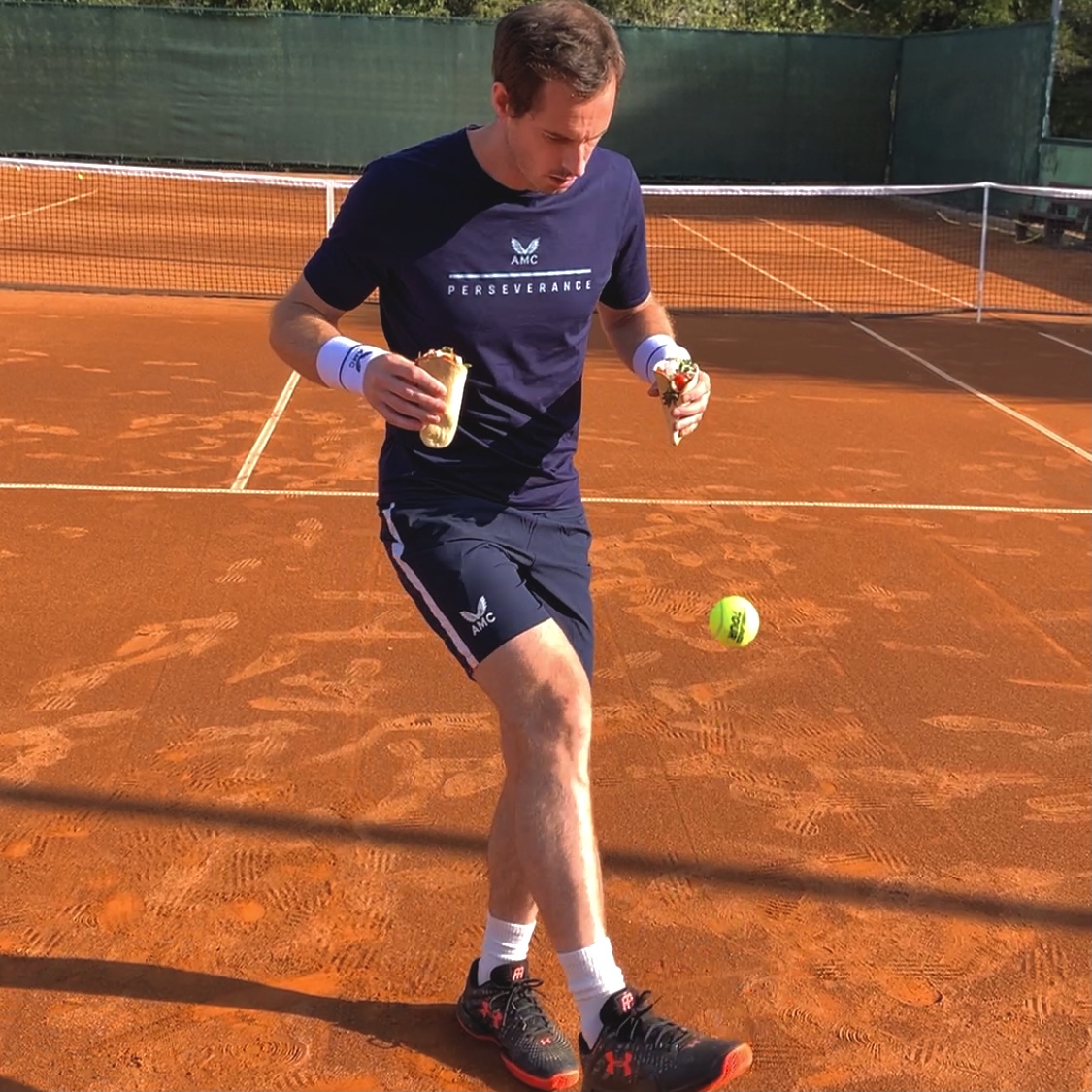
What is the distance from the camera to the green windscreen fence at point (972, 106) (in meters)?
22.4

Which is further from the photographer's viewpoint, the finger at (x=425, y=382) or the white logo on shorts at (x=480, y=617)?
the white logo on shorts at (x=480, y=617)

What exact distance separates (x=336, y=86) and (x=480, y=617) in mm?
27190

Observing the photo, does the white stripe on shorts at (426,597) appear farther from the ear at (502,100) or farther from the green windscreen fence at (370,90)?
the green windscreen fence at (370,90)

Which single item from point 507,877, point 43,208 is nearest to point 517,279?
point 507,877

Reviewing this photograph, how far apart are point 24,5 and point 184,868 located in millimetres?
27968

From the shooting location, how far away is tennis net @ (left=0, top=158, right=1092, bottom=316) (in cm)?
1500

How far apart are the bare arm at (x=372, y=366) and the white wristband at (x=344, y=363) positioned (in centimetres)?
3

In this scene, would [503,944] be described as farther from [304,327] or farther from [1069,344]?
[1069,344]

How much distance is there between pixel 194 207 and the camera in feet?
72.9

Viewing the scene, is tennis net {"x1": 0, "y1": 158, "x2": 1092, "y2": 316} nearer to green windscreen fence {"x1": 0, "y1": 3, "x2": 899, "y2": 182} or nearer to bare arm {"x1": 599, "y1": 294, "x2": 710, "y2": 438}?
green windscreen fence {"x1": 0, "y1": 3, "x2": 899, "y2": 182}

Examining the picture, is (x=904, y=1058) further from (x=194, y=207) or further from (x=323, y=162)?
(x=323, y=162)

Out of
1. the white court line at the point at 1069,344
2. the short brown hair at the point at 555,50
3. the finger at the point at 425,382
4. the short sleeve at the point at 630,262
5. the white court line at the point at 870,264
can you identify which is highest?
the short brown hair at the point at 555,50

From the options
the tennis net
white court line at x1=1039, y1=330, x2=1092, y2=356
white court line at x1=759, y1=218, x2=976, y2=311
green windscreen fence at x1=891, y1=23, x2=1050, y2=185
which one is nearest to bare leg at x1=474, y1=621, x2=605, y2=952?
white court line at x1=1039, y1=330, x2=1092, y2=356

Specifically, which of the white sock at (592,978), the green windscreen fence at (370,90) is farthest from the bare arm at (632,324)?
the green windscreen fence at (370,90)
